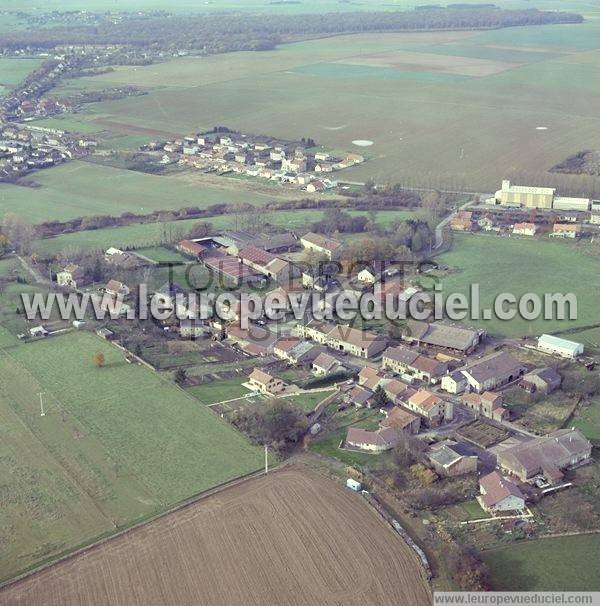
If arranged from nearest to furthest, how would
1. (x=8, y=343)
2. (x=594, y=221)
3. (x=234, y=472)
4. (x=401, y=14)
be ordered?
(x=234, y=472), (x=8, y=343), (x=594, y=221), (x=401, y=14)

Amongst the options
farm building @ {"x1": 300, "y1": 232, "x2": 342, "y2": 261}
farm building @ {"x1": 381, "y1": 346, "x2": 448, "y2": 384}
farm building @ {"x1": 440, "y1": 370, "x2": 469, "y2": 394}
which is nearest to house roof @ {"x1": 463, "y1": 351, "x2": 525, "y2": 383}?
farm building @ {"x1": 440, "y1": 370, "x2": 469, "y2": 394}

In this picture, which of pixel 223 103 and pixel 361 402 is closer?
pixel 361 402

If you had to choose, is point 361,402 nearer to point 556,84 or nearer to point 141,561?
point 141,561

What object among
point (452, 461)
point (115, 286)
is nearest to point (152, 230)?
point (115, 286)

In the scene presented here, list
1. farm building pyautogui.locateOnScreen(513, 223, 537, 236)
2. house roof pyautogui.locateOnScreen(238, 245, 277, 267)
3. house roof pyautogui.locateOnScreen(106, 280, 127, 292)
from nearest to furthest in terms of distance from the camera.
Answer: house roof pyautogui.locateOnScreen(106, 280, 127, 292) < house roof pyautogui.locateOnScreen(238, 245, 277, 267) < farm building pyautogui.locateOnScreen(513, 223, 537, 236)

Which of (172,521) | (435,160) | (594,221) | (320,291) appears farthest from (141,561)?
(435,160)

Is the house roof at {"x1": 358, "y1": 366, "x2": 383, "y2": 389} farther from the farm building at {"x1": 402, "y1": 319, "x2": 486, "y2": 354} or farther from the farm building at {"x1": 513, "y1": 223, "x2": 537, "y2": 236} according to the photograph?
the farm building at {"x1": 513, "y1": 223, "x2": 537, "y2": 236}
